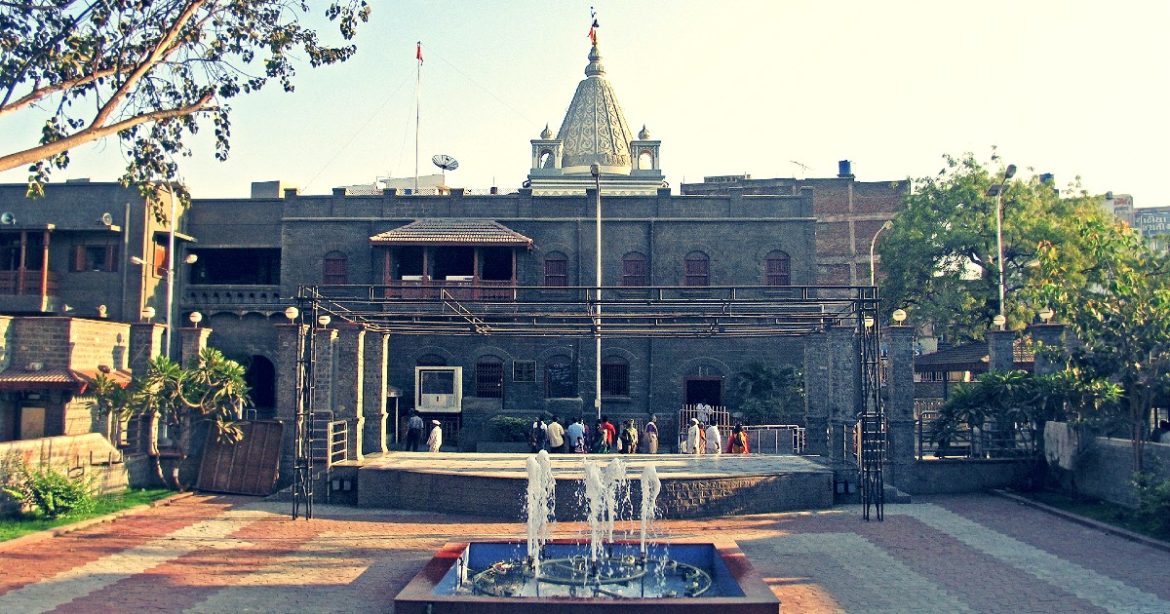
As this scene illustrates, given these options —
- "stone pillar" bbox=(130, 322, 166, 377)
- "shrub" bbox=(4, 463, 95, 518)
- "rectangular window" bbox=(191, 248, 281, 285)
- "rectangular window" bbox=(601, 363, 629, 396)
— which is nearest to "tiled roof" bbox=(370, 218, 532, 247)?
"rectangular window" bbox=(191, 248, 281, 285)

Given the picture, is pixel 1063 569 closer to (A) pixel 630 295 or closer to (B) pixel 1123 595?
(B) pixel 1123 595

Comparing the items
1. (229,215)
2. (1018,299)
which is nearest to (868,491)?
(1018,299)

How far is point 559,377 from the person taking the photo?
3222 cm

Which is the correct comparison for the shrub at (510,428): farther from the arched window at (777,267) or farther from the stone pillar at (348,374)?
the arched window at (777,267)

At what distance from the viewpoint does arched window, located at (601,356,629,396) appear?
32375mm

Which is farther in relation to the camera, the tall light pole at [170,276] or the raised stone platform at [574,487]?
the tall light pole at [170,276]

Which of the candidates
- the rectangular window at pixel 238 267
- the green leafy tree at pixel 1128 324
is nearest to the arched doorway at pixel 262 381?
the rectangular window at pixel 238 267

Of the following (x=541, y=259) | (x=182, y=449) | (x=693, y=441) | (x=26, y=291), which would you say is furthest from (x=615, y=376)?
(x=26, y=291)

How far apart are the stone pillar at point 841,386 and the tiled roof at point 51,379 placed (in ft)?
52.7

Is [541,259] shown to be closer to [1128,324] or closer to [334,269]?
[334,269]

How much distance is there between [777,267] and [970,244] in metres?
6.16

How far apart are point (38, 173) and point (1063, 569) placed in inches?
663

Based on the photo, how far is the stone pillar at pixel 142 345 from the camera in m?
21.8

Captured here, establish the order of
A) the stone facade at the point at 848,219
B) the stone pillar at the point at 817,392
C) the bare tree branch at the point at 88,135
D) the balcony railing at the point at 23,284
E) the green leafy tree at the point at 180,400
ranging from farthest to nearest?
1. the stone facade at the point at 848,219
2. the balcony railing at the point at 23,284
3. the stone pillar at the point at 817,392
4. the green leafy tree at the point at 180,400
5. the bare tree branch at the point at 88,135
